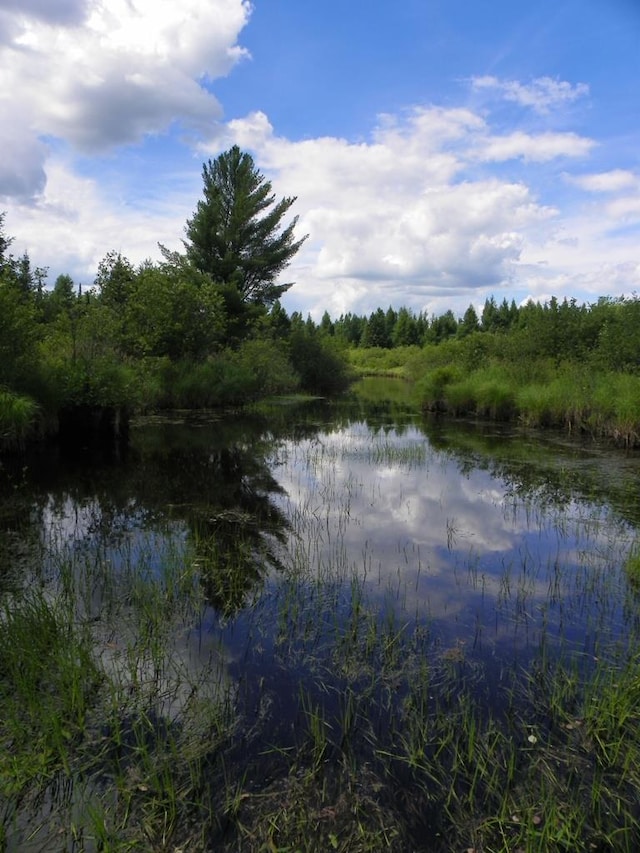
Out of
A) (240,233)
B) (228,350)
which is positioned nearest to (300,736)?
(228,350)

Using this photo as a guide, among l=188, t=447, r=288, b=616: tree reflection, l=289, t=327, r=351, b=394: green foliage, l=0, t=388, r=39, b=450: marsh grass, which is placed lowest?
l=188, t=447, r=288, b=616: tree reflection

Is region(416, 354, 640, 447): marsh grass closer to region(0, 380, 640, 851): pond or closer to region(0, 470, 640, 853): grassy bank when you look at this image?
region(0, 380, 640, 851): pond

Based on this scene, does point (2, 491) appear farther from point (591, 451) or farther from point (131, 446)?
point (591, 451)

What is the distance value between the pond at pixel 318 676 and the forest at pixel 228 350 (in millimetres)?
7649

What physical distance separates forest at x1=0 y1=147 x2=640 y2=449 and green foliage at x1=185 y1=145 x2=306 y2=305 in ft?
0.31

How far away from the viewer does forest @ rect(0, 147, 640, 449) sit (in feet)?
53.1

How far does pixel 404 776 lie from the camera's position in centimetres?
344

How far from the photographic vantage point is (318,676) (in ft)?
14.8

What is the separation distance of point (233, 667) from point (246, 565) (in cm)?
242

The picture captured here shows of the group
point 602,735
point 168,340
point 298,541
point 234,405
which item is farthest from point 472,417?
point 602,735

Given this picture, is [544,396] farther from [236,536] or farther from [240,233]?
[240,233]

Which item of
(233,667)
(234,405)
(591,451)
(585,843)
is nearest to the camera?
(585,843)

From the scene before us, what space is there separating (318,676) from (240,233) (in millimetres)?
38963

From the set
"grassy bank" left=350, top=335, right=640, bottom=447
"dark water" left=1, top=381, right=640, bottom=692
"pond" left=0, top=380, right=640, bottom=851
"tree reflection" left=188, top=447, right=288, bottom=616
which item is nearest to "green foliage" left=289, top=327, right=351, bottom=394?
"grassy bank" left=350, top=335, right=640, bottom=447
